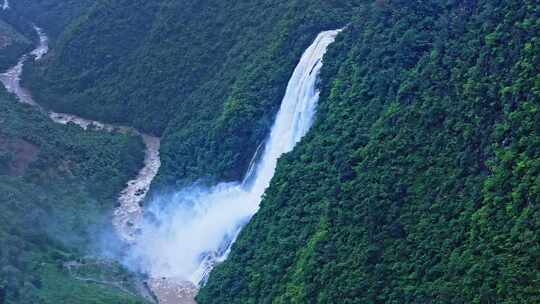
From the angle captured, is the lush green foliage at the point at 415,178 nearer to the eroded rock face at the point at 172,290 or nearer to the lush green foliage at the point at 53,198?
the eroded rock face at the point at 172,290

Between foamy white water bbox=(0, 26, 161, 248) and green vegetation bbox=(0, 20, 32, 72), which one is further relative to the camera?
green vegetation bbox=(0, 20, 32, 72)

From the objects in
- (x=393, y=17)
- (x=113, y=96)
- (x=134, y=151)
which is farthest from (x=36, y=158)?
(x=393, y=17)

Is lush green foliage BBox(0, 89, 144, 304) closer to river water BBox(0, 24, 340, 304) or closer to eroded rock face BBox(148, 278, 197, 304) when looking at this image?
eroded rock face BBox(148, 278, 197, 304)

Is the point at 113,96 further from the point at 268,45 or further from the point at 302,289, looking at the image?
the point at 302,289

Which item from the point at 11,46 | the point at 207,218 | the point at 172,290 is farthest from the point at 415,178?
the point at 11,46

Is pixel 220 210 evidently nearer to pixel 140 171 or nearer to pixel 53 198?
pixel 53 198

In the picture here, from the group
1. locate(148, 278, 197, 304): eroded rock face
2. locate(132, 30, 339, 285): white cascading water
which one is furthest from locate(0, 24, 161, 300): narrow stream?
locate(148, 278, 197, 304): eroded rock face

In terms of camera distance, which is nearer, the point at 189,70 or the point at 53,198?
the point at 53,198

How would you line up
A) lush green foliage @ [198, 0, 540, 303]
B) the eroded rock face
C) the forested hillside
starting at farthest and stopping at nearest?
the eroded rock face
the forested hillside
lush green foliage @ [198, 0, 540, 303]
